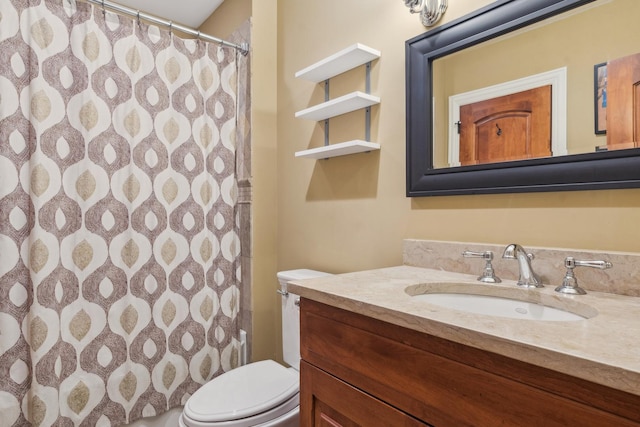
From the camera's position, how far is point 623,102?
896mm

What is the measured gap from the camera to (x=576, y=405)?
52 cm

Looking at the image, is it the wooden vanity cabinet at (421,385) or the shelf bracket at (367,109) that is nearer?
the wooden vanity cabinet at (421,385)

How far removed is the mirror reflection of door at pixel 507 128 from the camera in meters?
1.03

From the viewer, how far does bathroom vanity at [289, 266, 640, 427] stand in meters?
0.51

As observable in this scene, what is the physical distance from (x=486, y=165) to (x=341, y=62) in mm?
760

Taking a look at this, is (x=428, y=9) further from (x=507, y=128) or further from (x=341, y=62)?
(x=507, y=128)

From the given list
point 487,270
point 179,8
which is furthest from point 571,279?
point 179,8

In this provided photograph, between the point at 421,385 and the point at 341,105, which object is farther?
the point at 341,105

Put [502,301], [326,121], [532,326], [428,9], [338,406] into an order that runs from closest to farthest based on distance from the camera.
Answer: [532,326] → [338,406] → [502,301] → [428,9] → [326,121]

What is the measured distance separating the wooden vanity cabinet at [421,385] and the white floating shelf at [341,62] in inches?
39.4

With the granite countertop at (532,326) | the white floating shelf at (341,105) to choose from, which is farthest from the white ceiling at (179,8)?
the granite countertop at (532,326)

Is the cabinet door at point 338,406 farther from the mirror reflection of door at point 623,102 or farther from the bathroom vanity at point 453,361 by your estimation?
the mirror reflection of door at point 623,102

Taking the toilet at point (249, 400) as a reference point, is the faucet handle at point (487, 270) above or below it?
above

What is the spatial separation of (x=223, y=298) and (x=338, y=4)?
155cm
